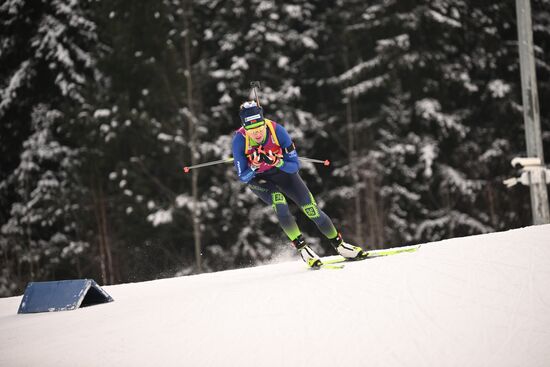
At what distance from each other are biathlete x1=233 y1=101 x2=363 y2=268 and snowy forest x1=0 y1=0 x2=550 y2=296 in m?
11.4

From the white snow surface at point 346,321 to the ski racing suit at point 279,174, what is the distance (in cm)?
97

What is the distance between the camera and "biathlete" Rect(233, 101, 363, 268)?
7008mm

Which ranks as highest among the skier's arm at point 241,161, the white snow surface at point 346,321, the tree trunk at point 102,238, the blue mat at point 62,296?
the skier's arm at point 241,161

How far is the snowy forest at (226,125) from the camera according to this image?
63.1 feet

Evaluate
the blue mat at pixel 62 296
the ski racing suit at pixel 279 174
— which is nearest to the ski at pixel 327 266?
the ski racing suit at pixel 279 174

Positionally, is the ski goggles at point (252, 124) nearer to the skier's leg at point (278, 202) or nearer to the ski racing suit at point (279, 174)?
the ski racing suit at point (279, 174)

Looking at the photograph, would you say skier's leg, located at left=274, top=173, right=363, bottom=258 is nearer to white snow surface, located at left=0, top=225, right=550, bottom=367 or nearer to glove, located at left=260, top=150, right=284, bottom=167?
glove, located at left=260, top=150, right=284, bottom=167

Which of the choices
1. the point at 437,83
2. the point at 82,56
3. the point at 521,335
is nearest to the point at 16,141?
the point at 82,56

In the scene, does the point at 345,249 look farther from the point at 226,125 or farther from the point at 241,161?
the point at 226,125

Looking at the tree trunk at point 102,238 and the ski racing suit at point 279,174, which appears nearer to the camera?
the ski racing suit at point 279,174

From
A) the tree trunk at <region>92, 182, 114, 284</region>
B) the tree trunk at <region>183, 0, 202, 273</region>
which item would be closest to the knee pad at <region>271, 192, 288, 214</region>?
the tree trunk at <region>183, 0, 202, 273</region>

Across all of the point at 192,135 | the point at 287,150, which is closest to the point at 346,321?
Result: the point at 287,150

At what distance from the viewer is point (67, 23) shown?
71.6 feet

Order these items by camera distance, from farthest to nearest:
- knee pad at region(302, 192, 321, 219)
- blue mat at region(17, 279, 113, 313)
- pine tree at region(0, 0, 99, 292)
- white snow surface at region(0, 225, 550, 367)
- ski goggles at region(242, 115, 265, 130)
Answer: pine tree at region(0, 0, 99, 292) < knee pad at region(302, 192, 321, 219) < ski goggles at region(242, 115, 265, 130) < blue mat at region(17, 279, 113, 313) < white snow surface at region(0, 225, 550, 367)
